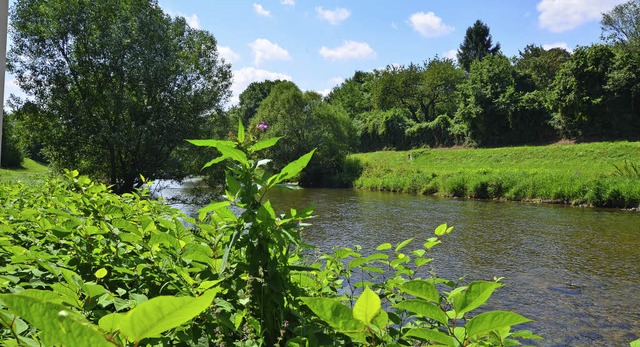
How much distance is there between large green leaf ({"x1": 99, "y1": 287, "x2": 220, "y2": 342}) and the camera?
0.52 meters

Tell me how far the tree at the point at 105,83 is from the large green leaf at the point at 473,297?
1609 centimetres

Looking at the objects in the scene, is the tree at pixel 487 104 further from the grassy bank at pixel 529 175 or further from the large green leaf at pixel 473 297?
the large green leaf at pixel 473 297

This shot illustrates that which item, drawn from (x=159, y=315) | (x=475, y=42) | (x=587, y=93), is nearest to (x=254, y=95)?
(x=475, y=42)

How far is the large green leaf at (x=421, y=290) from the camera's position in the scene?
97 cm

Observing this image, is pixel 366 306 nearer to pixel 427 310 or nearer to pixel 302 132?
pixel 427 310

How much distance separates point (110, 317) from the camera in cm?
62

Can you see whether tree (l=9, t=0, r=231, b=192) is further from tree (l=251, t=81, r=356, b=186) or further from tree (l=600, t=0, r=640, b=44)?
tree (l=600, t=0, r=640, b=44)

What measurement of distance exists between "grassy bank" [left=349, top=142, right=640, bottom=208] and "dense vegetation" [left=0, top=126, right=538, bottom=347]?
64.2 feet

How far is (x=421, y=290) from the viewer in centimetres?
99

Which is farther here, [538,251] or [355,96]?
[355,96]

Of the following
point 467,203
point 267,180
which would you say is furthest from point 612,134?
point 267,180

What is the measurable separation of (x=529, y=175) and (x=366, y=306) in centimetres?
2359

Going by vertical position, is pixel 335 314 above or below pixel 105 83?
below

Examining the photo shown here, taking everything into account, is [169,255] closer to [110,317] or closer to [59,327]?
[110,317]
